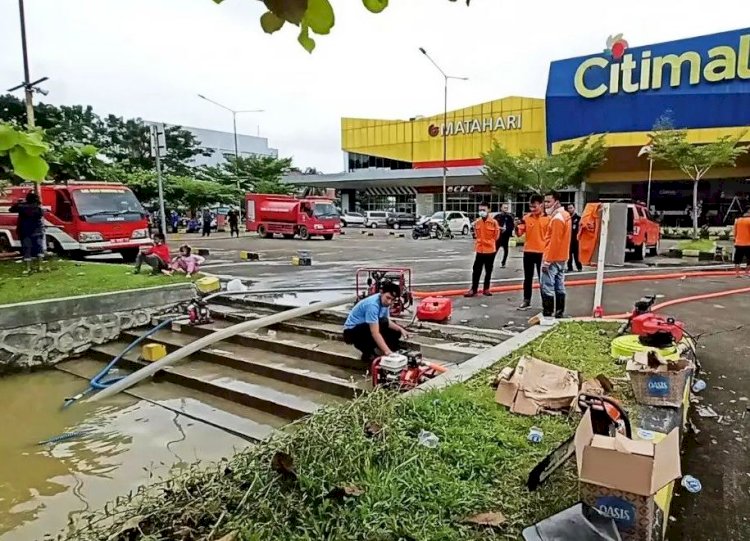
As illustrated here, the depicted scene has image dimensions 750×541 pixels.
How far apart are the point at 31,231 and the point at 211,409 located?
782cm

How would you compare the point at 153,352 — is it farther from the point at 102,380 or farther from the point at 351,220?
the point at 351,220

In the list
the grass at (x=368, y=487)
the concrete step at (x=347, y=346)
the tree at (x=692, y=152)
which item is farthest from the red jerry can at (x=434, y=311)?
the tree at (x=692, y=152)

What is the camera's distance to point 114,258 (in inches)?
637

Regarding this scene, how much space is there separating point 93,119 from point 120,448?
50.8m

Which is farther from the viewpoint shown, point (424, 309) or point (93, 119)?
point (93, 119)

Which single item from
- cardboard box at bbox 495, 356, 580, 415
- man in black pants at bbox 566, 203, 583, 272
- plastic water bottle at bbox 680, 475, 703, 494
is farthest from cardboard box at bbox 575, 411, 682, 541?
man in black pants at bbox 566, 203, 583, 272

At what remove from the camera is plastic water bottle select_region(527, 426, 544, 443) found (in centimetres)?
354

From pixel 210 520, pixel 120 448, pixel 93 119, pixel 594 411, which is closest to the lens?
pixel 210 520

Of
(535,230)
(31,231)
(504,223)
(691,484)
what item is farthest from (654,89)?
(691,484)

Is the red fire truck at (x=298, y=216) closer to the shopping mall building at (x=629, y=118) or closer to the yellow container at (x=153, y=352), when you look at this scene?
the shopping mall building at (x=629, y=118)

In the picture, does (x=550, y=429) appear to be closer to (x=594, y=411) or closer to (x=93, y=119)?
(x=594, y=411)

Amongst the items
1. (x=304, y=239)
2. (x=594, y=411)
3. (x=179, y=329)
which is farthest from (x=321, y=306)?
(x=304, y=239)

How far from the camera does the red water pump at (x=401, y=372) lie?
16.5 feet

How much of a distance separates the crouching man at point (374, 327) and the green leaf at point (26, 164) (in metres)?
4.40
